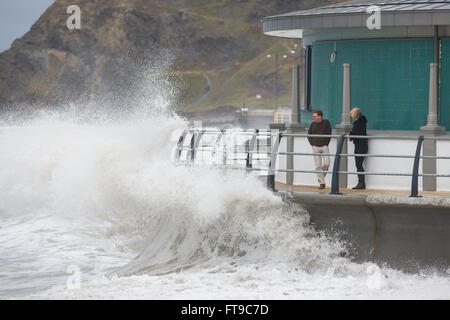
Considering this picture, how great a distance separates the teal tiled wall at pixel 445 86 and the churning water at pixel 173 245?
4.30m

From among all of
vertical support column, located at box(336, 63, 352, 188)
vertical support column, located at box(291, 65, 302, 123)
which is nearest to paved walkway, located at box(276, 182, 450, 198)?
vertical support column, located at box(336, 63, 352, 188)

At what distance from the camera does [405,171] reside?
16.3 meters

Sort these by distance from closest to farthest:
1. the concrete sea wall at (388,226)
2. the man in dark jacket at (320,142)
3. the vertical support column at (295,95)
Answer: the concrete sea wall at (388,226)
the man in dark jacket at (320,142)
the vertical support column at (295,95)

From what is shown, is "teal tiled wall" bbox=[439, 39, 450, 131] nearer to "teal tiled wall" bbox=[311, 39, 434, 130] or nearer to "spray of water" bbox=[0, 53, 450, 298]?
"teal tiled wall" bbox=[311, 39, 434, 130]

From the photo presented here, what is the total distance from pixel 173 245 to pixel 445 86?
6.50m

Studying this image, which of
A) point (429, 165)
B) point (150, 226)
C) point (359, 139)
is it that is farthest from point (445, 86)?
point (150, 226)


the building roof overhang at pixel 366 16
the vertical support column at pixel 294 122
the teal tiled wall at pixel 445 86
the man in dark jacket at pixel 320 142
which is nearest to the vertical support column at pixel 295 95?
the vertical support column at pixel 294 122

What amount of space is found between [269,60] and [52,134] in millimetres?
160919

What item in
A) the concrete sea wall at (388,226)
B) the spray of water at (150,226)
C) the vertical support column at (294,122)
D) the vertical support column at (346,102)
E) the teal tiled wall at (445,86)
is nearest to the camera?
the concrete sea wall at (388,226)

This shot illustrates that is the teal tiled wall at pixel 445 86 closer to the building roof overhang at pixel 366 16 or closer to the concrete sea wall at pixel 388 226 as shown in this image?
the building roof overhang at pixel 366 16

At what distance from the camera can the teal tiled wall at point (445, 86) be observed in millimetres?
17562

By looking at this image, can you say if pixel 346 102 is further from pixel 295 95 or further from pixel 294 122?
pixel 294 122
